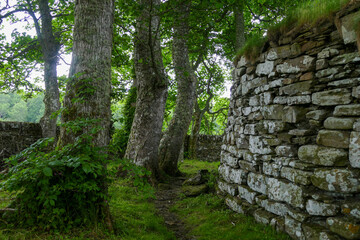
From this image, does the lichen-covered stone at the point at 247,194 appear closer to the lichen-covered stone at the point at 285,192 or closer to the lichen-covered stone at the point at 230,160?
the lichen-covered stone at the point at 285,192

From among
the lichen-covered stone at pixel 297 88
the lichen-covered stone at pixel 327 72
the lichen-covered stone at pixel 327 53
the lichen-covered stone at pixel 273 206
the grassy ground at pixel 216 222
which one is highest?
the lichen-covered stone at pixel 327 53

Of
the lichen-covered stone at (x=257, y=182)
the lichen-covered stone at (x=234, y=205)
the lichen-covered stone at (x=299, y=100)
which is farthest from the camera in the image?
the lichen-covered stone at (x=234, y=205)

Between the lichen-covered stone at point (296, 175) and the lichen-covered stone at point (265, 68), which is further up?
the lichen-covered stone at point (265, 68)

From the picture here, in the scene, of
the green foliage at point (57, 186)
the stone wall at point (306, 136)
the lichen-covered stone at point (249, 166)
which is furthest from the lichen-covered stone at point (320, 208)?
the green foliage at point (57, 186)

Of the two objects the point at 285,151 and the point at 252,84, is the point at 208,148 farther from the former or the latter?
the point at 285,151

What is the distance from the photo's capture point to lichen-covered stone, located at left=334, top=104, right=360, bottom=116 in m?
2.75

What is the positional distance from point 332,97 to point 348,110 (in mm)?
260

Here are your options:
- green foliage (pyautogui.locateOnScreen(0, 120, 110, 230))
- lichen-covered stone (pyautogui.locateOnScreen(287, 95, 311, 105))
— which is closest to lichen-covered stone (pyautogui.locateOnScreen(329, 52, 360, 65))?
lichen-covered stone (pyautogui.locateOnScreen(287, 95, 311, 105))

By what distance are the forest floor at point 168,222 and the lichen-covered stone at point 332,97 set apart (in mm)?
1891

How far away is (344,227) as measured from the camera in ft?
8.57

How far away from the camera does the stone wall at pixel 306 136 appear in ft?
9.19

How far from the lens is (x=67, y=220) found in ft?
10.00

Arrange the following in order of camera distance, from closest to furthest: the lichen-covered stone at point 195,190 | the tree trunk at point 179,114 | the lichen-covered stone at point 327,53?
the lichen-covered stone at point 327,53, the lichen-covered stone at point 195,190, the tree trunk at point 179,114

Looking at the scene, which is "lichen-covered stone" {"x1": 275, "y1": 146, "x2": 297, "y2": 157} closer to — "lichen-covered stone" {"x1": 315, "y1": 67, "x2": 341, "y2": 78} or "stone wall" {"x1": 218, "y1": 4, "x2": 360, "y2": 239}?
"stone wall" {"x1": 218, "y1": 4, "x2": 360, "y2": 239}
